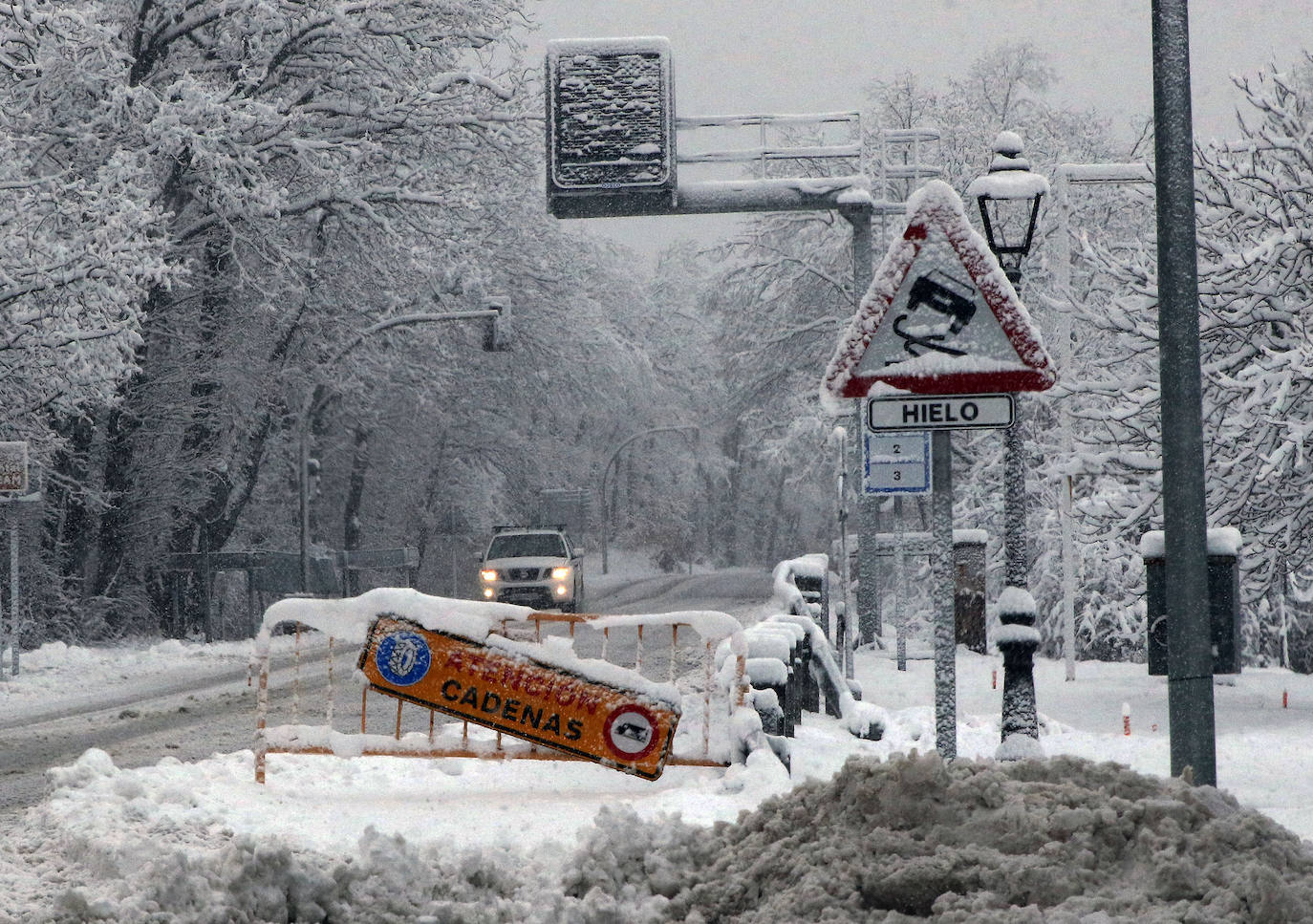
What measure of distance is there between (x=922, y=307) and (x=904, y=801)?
7.23ft

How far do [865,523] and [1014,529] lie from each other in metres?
12.8

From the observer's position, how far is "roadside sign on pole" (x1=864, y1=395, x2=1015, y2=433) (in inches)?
270

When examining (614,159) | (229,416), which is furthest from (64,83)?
(614,159)

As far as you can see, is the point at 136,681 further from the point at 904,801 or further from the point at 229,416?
the point at 904,801

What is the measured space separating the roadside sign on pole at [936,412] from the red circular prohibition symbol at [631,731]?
8.74ft

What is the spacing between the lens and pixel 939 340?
683 cm

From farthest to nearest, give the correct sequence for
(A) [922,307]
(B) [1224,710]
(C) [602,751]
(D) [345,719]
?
(B) [1224,710] → (D) [345,719] → (C) [602,751] → (A) [922,307]

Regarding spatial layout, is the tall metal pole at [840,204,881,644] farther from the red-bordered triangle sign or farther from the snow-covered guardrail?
the red-bordered triangle sign

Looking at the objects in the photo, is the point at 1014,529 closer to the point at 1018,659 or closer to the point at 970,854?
the point at 1018,659

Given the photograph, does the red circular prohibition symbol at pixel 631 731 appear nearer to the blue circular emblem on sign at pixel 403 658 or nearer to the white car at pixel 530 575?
the blue circular emblem on sign at pixel 403 658

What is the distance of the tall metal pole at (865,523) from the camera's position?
76.8 feet

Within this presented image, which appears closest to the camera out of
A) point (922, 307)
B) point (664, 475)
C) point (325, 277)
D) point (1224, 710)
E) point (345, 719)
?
point (922, 307)

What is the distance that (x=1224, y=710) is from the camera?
15391 mm

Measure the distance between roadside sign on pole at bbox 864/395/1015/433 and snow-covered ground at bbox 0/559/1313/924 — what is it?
1537 mm
